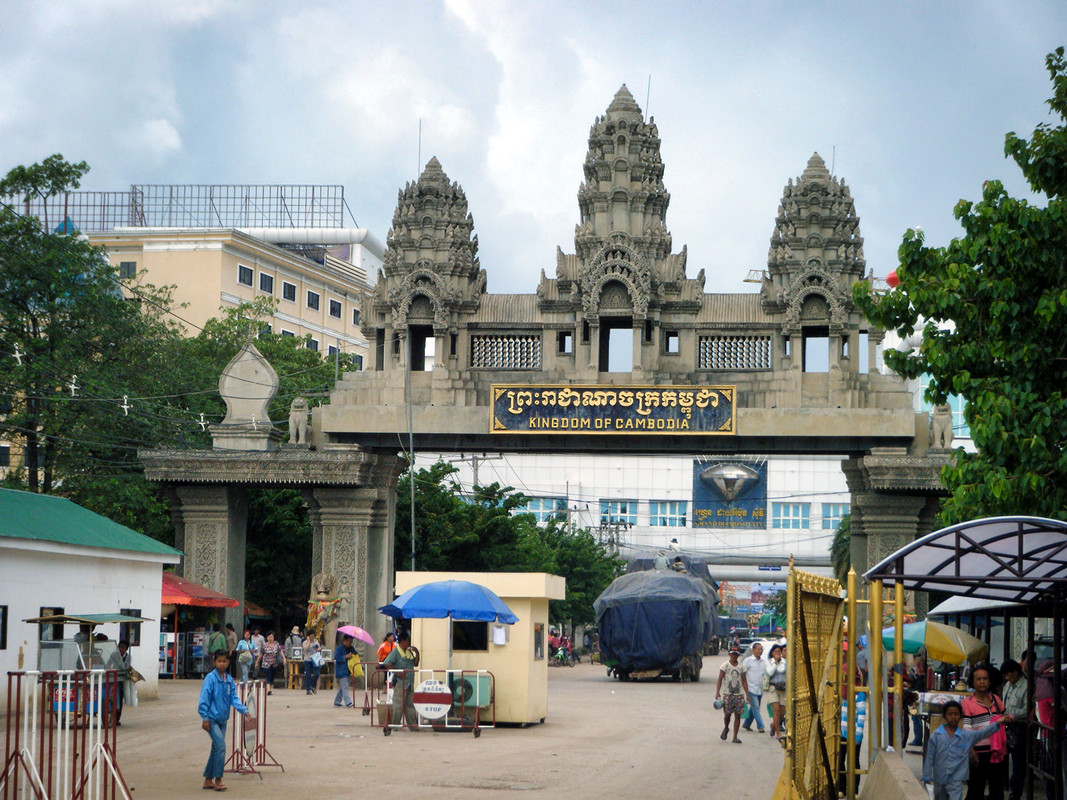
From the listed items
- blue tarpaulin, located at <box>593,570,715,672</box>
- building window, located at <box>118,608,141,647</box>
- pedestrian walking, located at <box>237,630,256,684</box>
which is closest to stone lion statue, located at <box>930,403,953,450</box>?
blue tarpaulin, located at <box>593,570,715,672</box>

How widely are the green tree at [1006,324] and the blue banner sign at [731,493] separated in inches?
2498

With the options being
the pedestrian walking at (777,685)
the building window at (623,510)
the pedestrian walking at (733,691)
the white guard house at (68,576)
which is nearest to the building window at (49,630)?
the white guard house at (68,576)

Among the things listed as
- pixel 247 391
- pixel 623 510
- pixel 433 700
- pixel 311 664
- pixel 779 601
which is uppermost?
pixel 247 391

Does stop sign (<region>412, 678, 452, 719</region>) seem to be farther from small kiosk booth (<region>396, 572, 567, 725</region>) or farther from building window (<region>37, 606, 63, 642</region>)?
building window (<region>37, 606, 63, 642</region>)

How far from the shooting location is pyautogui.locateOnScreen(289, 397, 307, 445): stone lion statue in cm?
3189

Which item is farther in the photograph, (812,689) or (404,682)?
(404,682)

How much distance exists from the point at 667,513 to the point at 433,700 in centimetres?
6364

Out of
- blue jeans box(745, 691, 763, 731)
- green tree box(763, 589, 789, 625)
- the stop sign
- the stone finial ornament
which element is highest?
the stone finial ornament

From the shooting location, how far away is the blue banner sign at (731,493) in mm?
78812

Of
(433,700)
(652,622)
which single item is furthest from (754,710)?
(652,622)

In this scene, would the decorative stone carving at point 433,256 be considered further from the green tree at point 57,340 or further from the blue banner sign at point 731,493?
the blue banner sign at point 731,493

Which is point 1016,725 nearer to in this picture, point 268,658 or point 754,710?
point 754,710

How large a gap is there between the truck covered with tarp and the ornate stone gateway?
634 centimetres

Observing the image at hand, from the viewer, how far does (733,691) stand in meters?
20.6
